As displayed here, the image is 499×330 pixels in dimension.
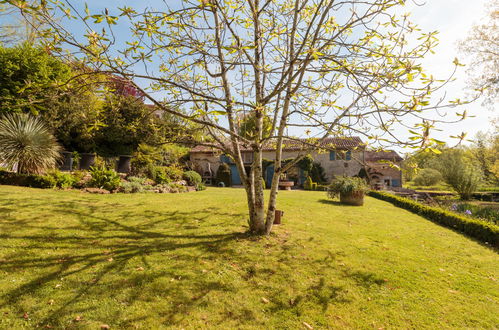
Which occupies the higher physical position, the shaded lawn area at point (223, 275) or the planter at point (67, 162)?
the planter at point (67, 162)

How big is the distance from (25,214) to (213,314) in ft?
18.9

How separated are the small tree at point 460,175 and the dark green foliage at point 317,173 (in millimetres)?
9845

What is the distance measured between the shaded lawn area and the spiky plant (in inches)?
160

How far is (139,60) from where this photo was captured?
4.50 meters

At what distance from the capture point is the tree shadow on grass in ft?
10.7

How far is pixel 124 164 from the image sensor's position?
1570 centimetres

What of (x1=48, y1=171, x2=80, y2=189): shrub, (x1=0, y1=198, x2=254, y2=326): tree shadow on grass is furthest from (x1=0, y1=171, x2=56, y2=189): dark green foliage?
(x1=0, y1=198, x2=254, y2=326): tree shadow on grass

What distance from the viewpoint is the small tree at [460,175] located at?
18.8 metres

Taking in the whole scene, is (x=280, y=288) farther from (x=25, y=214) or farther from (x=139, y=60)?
(x=25, y=214)

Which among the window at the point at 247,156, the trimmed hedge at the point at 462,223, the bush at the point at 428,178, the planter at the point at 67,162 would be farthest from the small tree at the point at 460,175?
the planter at the point at 67,162

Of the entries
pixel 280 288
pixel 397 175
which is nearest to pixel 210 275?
pixel 280 288

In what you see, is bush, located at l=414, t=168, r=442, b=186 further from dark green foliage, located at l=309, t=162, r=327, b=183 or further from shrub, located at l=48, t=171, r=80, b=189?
shrub, located at l=48, t=171, r=80, b=189

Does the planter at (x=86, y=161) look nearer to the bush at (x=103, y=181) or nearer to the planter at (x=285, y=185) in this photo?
the bush at (x=103, y=181)

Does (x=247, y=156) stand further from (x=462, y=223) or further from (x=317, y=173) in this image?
(x=462, y=223)
